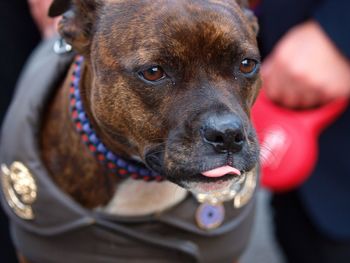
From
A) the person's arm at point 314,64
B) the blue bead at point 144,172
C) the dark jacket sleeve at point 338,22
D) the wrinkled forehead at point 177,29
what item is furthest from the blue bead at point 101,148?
the dark jacket sleeve at point 338,22

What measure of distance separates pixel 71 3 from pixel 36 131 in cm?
42

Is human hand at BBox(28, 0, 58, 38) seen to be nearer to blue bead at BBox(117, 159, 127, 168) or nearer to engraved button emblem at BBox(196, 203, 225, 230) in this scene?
blue bead at BBox(117, 159, 127, 168)

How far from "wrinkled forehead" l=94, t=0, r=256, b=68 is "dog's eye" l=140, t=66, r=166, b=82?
28 millimetres

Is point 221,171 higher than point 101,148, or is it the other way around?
point 221,171

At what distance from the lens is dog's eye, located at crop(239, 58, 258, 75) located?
182 cm

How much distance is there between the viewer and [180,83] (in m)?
1.75

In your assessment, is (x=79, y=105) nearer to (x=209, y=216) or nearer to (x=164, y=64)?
(x=164, y=64)

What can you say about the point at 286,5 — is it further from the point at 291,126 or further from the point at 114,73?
the point at 114,73

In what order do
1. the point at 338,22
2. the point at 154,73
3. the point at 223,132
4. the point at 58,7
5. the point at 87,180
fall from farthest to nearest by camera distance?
1. the point at 338,22
2. the point at 87,180
3. the point at 58,7
4. the point at 154,73
5. the point at 223,132

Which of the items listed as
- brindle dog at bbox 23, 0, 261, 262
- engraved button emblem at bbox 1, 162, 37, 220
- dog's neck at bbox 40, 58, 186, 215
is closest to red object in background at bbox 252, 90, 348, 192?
dog's neck at bbox 40, 58, 186, 215

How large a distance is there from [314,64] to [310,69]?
0.02 meters

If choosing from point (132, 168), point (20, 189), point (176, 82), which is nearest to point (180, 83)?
point (176, 82)

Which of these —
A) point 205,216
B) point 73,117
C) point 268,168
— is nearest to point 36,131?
point 73,117

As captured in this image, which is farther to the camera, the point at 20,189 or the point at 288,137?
the point at 288,137
